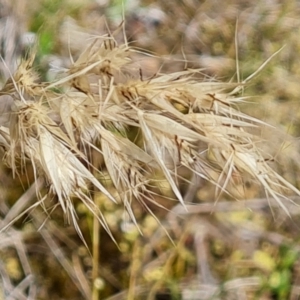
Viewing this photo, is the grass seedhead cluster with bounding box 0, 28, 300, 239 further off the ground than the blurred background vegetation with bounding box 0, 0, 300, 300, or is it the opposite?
the grass seedhead cluster with bounding box 0, 28, 300, 239

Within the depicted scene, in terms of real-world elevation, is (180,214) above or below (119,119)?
below

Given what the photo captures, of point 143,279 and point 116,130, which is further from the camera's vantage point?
point 143,279

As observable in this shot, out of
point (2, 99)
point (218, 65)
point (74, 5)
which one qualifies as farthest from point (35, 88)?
point (218, 65)

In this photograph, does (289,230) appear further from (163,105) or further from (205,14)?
(163,105)

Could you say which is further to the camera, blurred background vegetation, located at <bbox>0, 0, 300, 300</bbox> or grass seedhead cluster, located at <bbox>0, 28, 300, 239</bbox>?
blurred background vegetation, located at <bbox>0, 0, 300, 300</bbox>

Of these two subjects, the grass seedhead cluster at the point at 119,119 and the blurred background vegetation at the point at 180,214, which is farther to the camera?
the blurred background vegetation at the point at 180,214

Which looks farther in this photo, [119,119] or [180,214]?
[180,214]

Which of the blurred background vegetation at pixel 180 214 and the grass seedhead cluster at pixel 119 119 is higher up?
the grass seedhead cluster at pixel 119 119

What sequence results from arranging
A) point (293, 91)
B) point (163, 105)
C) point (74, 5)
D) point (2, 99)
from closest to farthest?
point (163, 105) < point (2, 99) < point (74, 5) < point (293, 91)
